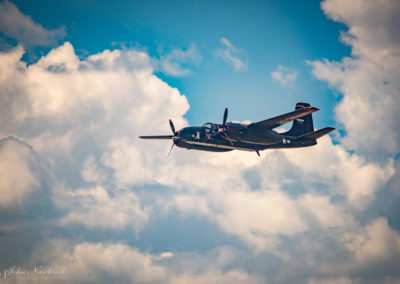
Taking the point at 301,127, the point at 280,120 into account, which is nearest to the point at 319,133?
the point at 301,127

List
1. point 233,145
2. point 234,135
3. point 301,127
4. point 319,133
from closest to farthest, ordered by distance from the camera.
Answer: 1. point 234,135
2. point 233,145
3. point 319,133
4. point 301,127

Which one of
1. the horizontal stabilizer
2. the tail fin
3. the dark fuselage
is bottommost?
the dark fuselage

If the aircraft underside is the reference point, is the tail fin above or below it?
above

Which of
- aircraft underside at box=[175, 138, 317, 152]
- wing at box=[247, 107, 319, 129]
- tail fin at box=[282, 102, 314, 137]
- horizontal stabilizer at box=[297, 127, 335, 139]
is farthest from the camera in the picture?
tail fin at box=[282, 102, 314, 137]

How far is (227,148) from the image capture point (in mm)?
48250

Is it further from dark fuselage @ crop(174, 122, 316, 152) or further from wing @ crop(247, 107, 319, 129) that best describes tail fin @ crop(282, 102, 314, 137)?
wing @ crop(247, 107, 319, 129)

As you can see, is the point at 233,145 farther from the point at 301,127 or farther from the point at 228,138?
the point at 301,127

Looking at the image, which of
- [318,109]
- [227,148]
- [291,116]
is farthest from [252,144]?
[318,109]

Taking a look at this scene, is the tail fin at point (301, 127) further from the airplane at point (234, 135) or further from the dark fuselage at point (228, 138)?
the dark fuselage at point (228, 138)

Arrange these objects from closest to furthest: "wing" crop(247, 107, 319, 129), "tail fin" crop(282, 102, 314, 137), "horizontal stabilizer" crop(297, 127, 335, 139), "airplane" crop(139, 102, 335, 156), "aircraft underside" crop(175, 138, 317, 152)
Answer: "wing" crop(247, 107, 319, 129)
"airplane" crop(139, 102, 335, 156)
"horizontal stabilizer" crop(297, 127, 335, 139)
"aircraft underside" crop(175, 138, 317, 152)
"tail fin" crop(282, 102, 314, 137)

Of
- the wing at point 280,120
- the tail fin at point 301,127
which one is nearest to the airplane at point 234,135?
the wing at point 280,120

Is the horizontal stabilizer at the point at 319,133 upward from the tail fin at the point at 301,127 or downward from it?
downward

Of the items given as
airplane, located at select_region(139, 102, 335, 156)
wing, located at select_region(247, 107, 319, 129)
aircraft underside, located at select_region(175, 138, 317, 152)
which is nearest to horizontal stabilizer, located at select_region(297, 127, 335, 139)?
airplane, located at select_region(139, 102, 335, 156)

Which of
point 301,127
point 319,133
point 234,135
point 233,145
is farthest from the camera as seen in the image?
→ point 301,127
